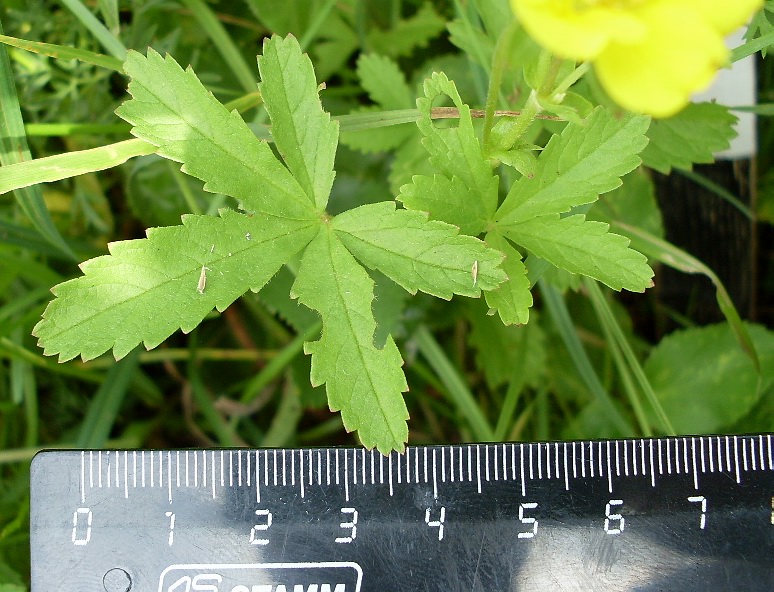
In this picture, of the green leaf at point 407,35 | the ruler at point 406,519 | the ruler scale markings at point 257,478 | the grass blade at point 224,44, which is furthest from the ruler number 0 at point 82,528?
the green leaf at point 407,35

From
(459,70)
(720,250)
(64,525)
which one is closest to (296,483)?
(64,525)

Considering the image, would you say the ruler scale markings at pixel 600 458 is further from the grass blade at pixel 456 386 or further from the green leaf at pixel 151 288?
the green leaf at pixel 151 288

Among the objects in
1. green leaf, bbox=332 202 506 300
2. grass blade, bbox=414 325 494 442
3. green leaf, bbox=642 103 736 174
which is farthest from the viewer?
grass blade, bbox=414 325 494 442

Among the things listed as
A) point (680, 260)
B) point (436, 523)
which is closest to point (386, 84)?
point (680, 260)

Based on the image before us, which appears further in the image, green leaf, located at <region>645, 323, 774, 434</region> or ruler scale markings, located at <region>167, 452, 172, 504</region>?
green leaf, located at <region>645, 323, 774, 434</region>

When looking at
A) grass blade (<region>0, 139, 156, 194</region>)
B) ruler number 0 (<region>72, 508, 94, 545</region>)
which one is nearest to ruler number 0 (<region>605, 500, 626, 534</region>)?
ruler number 0 (<region>72, 508, 94, 545</region>)

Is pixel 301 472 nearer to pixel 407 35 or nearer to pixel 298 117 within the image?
pixel 298 117

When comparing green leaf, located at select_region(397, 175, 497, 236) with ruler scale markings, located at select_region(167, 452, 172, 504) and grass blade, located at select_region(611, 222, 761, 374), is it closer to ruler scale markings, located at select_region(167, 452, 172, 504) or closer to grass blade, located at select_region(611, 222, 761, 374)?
grass blade, located at select_region(611, 222, 761, 374)
